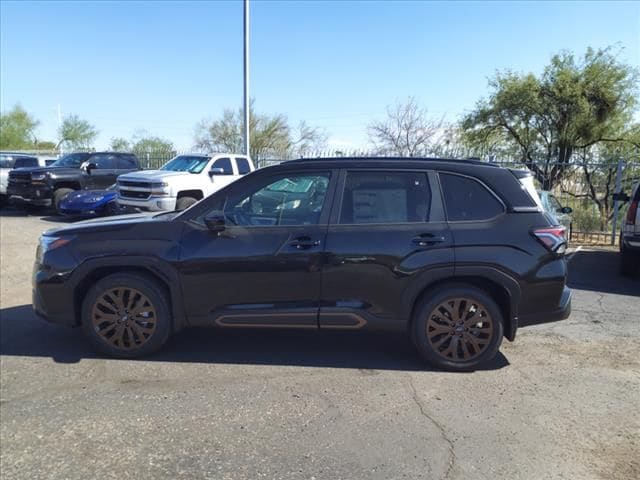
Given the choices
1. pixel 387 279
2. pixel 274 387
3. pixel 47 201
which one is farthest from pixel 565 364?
pixel 47 201

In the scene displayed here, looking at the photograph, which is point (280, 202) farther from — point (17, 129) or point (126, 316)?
point (17, 129)

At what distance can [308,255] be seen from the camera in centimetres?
443

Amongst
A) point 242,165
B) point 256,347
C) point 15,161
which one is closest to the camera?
point 256,347

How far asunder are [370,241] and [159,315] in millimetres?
1985

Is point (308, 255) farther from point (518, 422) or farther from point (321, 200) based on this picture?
point (518, 422)

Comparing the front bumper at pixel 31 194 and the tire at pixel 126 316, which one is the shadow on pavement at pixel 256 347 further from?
the front bumper at pixel 31 194

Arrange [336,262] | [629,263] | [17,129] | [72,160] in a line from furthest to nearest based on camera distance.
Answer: [17,129] < [72,160] < [629,263] < [336,262]

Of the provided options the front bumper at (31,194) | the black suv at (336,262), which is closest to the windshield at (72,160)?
the front bumper at (31,194)

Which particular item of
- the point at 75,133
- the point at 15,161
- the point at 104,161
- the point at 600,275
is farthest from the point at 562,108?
the point at 75,133

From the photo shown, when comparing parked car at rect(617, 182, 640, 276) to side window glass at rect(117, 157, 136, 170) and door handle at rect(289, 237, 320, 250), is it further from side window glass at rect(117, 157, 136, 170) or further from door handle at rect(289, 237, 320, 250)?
side window glass at rect(117, 157, 136, 170)

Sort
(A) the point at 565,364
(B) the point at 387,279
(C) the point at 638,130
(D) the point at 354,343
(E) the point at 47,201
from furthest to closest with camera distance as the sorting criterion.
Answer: (C) the point at 638,130 < (E) the point at 47,201 < (D) the point at 354,343 < (A) the point at 565,364 < (B) the point at 387,279

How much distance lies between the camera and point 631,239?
8328 millimetres

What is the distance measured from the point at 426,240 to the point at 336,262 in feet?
2.62

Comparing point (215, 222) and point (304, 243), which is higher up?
point (215, 222)
